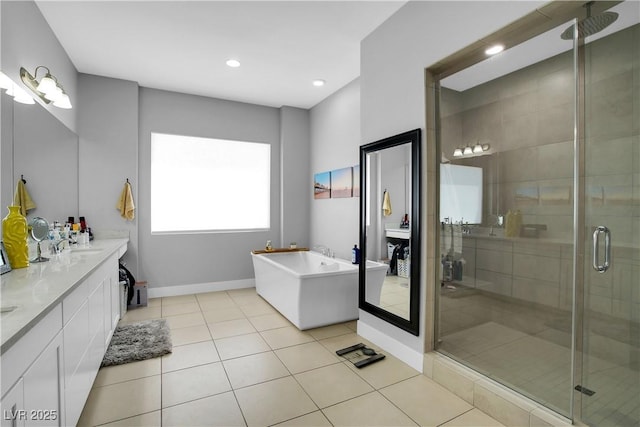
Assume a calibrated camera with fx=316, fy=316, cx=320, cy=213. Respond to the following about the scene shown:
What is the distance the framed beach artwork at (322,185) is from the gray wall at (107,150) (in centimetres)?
257

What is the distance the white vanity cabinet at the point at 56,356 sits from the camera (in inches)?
40.7

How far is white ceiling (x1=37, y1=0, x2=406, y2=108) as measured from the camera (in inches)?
105

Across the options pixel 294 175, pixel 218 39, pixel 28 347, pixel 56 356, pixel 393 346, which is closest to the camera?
pixel 28 347

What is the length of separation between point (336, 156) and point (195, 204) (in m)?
2.26

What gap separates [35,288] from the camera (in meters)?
1.53

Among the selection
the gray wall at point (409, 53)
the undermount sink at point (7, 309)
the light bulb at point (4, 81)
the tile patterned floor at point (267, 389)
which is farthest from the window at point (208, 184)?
the undermount sink at point (7, 309)

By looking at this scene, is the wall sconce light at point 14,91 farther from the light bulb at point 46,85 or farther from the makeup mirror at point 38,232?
the makeup mirror at point 38,232

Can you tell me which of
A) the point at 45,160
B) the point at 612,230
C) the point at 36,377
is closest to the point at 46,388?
the point at 36,377

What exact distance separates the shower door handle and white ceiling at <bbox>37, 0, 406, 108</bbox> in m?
2.19

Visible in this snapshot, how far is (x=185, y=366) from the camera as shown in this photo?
2.54 metres

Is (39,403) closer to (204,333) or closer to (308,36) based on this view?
(204,333)

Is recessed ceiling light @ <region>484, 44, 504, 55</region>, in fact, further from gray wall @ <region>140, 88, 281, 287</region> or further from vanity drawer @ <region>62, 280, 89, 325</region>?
gray wall @ <region>140, 88, 281, 287</region>

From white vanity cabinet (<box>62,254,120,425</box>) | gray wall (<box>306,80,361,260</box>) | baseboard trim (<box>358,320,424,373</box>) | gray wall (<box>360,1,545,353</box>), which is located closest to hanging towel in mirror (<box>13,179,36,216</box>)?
white vanity cabinet (<box>62,254,120,425</box>)

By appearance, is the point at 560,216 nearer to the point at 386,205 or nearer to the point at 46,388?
the point at 386,205
